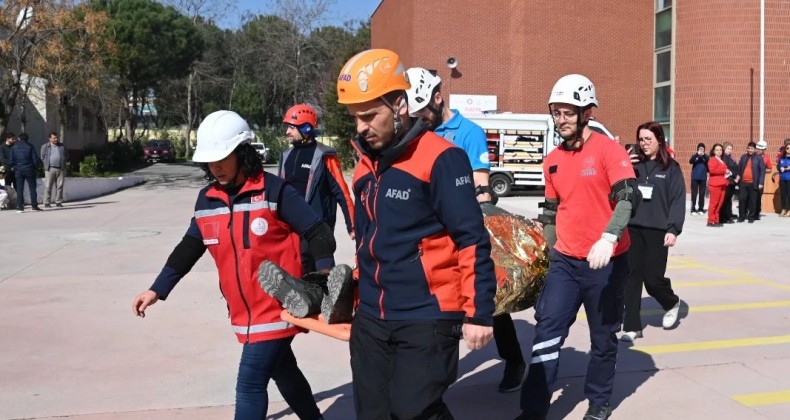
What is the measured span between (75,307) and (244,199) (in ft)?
→ 17.2

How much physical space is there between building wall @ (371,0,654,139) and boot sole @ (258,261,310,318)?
31.9 m

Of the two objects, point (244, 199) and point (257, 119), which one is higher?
point (257, 119)

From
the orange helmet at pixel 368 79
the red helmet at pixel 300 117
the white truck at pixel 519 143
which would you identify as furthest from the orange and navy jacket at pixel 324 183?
the white truck at pixel 519 143

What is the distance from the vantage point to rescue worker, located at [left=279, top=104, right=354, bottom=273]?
6.02m

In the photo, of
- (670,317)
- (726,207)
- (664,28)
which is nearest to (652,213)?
(670,317)

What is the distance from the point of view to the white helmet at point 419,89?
452 centimetres

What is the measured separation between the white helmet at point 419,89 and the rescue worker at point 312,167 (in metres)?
1.55

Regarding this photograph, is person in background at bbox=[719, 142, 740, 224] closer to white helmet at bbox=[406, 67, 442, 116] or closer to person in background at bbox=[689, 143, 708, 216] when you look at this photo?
person in background at bbox=[689, 143, 708, 216]

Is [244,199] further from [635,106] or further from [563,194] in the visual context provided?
[635,106]

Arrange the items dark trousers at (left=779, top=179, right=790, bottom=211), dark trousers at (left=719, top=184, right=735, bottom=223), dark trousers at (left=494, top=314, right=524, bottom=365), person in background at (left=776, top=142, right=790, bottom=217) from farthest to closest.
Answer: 1. dark trousers at (left=779, top=179, right=790, bottom=211)
2. person in background at (left=776, top=142, right=790, bottom=217)
3. dark trousers at (left=719, top=184, right=735, bottom=223)
4. dark trousers at (left=494, top=314, right=524, bottom=365)

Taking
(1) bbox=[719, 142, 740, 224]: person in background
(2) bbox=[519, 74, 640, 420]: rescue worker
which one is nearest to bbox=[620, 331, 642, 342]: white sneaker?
(2) bbox=[519, 74, 640, 420]: rescue worker

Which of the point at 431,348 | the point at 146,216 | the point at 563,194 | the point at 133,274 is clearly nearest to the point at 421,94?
the point at 563,194

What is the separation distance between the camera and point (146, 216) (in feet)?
60.1

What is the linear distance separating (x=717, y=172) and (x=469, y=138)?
13.2 metres
